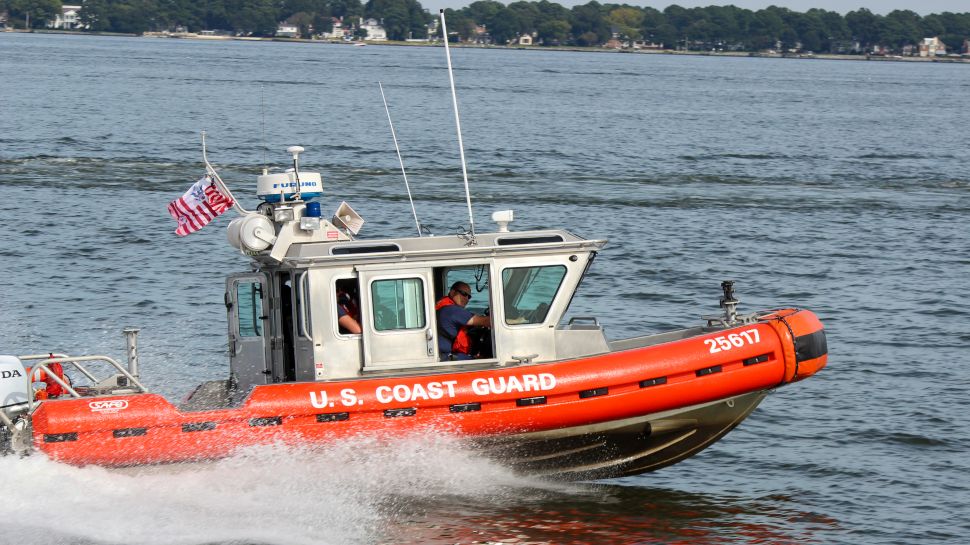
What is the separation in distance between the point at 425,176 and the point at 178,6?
502 feet

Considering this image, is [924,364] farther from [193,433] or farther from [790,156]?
[790,156]

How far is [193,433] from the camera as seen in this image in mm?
11172

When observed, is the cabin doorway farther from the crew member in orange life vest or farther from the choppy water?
the crew member in orange life vest

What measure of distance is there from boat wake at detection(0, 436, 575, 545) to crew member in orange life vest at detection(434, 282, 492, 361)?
2.55ft

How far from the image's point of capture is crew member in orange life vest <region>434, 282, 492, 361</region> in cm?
1166

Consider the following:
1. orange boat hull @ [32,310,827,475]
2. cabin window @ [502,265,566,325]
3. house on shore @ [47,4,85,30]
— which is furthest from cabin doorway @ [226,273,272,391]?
house on shore @ [47,4,85,30]

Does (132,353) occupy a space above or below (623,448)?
above

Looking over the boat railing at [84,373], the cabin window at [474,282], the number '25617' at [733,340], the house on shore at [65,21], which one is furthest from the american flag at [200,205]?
the house on shore at [65,21]

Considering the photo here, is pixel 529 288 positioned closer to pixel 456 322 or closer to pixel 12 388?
pixel 456 322

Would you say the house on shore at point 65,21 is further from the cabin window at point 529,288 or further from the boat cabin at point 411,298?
the cabin window at point 529,288

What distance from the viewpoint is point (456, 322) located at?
11.7 meters

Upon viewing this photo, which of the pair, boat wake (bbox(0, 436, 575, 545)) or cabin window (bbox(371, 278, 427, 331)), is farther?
cabin window (bbox(371, 278, 427, 331))

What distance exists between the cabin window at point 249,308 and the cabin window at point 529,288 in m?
2.26

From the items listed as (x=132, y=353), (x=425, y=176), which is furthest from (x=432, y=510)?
(x=425, y=176)
